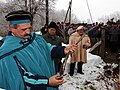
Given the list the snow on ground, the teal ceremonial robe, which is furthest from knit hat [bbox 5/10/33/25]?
the snow on ground

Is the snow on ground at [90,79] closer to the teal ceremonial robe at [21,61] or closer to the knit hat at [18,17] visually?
the teal ceremonial robe at [21,61]

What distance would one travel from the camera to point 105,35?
1059 centimetres

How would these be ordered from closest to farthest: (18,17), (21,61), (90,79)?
(21,61)
(18,17)
(90,79)

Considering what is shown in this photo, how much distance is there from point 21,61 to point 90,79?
5117 millimetres

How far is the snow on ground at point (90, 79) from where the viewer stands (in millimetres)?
6135

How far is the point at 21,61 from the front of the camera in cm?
214

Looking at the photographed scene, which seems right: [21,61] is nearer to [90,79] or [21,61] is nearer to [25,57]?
[25,57]

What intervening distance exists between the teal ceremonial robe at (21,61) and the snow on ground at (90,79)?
2.76m

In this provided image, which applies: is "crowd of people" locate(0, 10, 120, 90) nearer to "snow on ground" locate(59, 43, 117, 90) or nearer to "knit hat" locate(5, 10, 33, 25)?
"knit hat" locate(5, 10, 33, 25)

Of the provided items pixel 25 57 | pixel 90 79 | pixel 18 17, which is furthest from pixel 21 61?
pixel 90 79

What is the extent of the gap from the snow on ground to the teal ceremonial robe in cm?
276

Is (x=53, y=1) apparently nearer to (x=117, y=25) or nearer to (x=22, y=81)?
(x=117, y=25)

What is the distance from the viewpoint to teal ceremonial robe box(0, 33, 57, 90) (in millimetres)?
2076

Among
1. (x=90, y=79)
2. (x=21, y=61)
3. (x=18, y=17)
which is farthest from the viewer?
(x=90, y=79)
